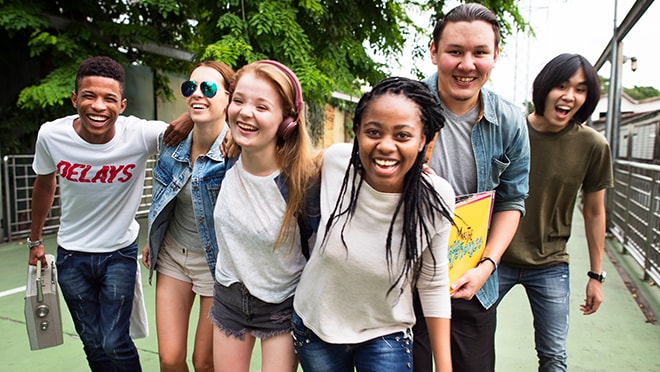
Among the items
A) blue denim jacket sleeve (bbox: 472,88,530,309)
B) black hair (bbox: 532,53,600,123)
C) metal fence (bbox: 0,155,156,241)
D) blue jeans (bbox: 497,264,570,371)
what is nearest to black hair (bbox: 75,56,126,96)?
blue denim jacket sleeve (bbox: 472,88,530,309)

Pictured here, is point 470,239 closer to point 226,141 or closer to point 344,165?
point 344,165

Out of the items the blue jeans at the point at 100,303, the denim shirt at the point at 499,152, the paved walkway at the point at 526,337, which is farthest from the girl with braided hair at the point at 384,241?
the paved walkway at the point at 526,337

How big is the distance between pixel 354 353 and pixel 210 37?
605 cm

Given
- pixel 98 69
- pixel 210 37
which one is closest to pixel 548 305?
pixel 98 69

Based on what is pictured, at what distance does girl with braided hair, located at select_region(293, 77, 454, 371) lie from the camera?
5.47ft

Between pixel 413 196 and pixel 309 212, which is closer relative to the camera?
pixel 413 196

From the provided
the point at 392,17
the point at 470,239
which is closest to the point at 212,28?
the point at 392,17

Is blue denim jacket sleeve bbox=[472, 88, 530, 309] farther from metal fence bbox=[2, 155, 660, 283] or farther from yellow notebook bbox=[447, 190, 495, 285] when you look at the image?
metal fence bbox=[2, 155, 660, 283]

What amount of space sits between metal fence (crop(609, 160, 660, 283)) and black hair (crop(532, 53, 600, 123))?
3833 mm

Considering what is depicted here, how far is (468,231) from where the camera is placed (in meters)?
1.94

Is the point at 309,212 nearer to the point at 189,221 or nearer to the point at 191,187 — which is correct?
the point at 191,187

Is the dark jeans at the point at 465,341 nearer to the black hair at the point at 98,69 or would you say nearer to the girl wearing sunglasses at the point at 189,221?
the girl wearing sunglasses at the point at 189,221

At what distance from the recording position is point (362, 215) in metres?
1.71

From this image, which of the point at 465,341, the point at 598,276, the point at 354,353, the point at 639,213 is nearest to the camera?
the point at 354,353
